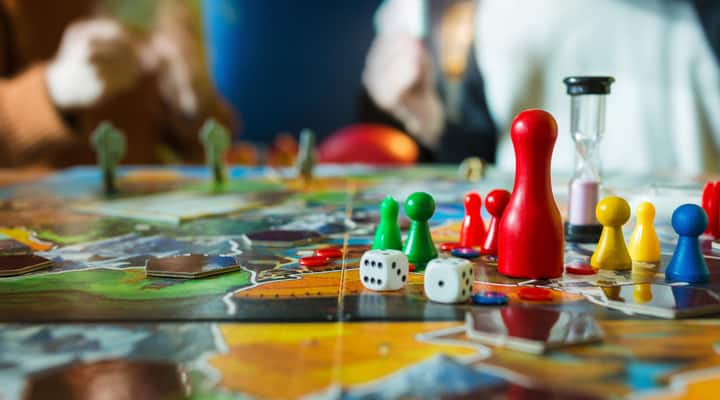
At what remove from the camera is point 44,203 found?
57.0 inches

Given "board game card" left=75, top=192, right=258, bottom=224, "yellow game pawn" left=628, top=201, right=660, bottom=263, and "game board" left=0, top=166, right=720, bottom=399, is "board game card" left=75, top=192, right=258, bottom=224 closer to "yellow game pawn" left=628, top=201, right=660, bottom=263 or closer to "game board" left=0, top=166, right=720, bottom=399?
"game board" left=0, top=166, right=720, bottom=399

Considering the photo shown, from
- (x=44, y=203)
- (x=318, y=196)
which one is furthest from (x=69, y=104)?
(x=318, y=196)

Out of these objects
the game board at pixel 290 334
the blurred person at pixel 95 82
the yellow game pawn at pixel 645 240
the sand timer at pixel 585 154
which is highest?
the blurred person at pixel 95 82

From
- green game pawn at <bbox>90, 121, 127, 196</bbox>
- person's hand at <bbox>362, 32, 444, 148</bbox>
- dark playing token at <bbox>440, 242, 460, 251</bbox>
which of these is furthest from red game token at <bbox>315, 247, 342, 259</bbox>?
person's hand at <bbox>362, 32, 444, 148</bbox>

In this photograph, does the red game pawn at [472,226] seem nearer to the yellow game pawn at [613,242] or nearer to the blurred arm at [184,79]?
the yellow game pawn at [613,242]

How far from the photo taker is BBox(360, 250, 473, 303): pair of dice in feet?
2.02

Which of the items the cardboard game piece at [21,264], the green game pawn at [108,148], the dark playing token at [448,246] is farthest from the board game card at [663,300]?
the green game pawn at [108,148]

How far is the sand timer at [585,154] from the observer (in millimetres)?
914

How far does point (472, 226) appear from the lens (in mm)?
933

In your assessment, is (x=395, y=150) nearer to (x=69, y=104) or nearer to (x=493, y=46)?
(x=493, y=46)

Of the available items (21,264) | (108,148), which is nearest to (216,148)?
(108,148)

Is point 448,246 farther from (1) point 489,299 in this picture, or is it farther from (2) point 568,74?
(2) point 568,74

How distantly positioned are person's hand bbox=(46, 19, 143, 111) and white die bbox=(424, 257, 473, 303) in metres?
2.61

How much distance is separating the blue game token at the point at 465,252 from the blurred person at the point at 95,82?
95.6 inches
